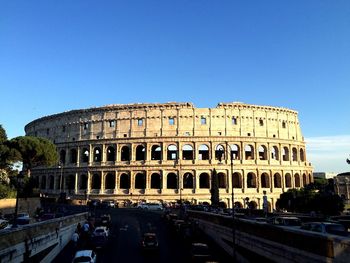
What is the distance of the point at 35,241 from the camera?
22.1 metres

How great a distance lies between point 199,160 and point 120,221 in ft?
108

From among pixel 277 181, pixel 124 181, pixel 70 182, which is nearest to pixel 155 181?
pixel 124 181

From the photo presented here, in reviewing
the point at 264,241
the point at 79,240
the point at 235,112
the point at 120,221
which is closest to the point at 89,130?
the point at 235,112

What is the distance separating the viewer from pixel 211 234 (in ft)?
114

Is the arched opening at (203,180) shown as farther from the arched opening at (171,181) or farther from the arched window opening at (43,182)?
the arched window opening at (43,182)

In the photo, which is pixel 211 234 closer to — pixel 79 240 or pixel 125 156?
pixel 79 240

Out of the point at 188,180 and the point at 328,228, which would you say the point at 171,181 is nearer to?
the point at 188,180

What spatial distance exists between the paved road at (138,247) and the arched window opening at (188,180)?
108 ft

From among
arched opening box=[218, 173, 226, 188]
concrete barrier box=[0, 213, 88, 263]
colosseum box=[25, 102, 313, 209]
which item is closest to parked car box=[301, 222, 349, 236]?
concrete barrier box=[0, 213, 88, 263]

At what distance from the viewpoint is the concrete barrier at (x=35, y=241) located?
1774 centimetres

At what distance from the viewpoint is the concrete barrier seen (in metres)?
17.7

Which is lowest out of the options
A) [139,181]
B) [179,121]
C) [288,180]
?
[139,181]

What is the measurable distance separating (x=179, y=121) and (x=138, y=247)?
48951mm

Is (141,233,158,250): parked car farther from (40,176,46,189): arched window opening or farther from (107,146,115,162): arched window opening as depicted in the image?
(40,176,46,189): arched window opening
